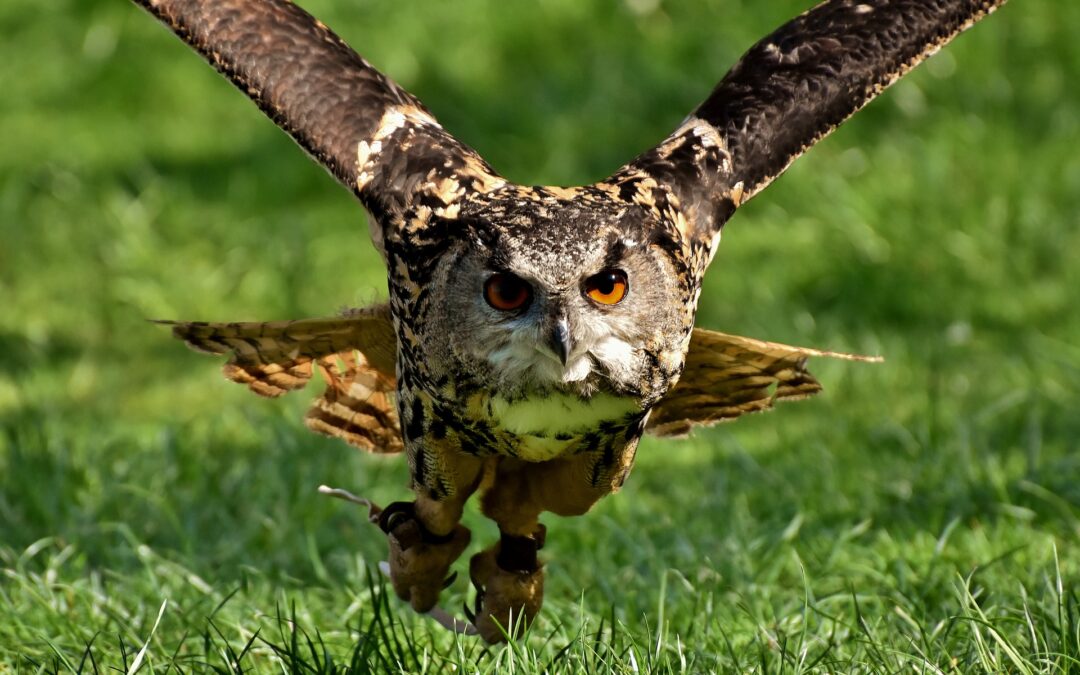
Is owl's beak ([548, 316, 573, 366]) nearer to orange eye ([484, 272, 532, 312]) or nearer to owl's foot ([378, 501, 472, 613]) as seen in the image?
orange eye ([484, 272, 532, 312])

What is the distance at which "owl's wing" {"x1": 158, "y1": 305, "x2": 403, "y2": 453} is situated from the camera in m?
4.03

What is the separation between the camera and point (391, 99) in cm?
414

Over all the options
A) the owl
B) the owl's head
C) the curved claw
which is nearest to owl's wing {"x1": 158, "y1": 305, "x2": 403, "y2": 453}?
the owl

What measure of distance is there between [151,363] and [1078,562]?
447 cm

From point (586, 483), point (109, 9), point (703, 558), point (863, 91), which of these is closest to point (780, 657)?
point (586, 483)

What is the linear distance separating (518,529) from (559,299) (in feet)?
3.00

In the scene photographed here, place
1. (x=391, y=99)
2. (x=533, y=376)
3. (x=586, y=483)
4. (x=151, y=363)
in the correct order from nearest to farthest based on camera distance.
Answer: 1. (x=533, y=376)
2. (x=586, y=483)
3. (x=391, y=99)
4. (x=151, y=363)

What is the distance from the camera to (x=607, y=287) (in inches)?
136

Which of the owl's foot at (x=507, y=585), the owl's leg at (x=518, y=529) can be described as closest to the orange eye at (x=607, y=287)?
the owl's leg at (x=518, y=529)

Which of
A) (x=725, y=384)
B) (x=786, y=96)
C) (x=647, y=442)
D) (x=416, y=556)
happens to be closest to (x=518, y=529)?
(x=416, y=556)

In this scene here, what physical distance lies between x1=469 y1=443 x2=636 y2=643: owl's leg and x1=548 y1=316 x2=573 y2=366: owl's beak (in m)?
0.62

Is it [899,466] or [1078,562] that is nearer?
[1078,562]

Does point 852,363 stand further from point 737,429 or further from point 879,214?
point 879,214

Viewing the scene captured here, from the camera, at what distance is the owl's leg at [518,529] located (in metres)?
3.96
